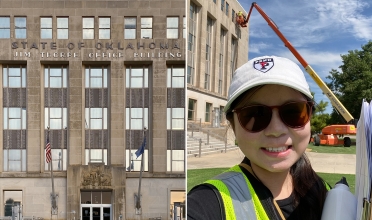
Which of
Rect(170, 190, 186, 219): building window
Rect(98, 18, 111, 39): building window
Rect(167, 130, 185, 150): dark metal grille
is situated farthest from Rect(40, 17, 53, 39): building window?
Rect(170, 190, 186, 219): building window

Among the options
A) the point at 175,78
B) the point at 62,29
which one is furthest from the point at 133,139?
the point at 62,29

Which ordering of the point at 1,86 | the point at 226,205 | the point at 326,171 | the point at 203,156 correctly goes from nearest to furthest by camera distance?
the point at 226,205
the point at 326,171
the point at 203,156
the point at 1,86

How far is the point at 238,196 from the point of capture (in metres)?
0.21

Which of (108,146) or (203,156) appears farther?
(108,146)

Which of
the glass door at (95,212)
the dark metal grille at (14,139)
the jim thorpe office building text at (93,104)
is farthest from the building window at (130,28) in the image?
the glass door at (95,212)

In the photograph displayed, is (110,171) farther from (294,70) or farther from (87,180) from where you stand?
(294,70)

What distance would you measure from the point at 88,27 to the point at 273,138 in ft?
12.4

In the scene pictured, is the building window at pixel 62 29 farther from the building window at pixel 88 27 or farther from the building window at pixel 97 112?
the building window at pixel 97 112

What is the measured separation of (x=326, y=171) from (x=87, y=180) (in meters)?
3.03

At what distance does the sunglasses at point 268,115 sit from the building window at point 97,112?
3553 millimetres

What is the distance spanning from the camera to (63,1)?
3.74 metres

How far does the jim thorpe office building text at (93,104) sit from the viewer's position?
349 centimetres

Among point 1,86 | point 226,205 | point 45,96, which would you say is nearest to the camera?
point 226,205

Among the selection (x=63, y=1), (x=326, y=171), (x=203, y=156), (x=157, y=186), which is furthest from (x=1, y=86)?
(x=326, y=171)
